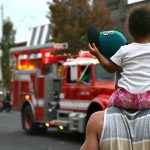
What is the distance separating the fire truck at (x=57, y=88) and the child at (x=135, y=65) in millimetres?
10249

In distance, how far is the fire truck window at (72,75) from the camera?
15503 millimetres

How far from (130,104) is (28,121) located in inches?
613

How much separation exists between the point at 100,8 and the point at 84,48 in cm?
242

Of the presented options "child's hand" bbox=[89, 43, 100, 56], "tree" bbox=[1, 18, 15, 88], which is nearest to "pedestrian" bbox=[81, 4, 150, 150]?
"child's hand" bbox=[89, 43, 100, 56]

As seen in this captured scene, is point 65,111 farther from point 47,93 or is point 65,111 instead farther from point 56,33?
point 56,33

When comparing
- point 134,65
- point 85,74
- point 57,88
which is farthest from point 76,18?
point 134,65

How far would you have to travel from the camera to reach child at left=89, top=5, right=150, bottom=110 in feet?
10.2

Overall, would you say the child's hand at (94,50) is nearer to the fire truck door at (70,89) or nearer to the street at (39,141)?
the street at (39,141)

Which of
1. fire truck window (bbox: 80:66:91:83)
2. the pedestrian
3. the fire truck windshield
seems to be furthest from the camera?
fire truck window (bbox: 80:66:91:83)

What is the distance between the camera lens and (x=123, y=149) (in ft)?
10.1

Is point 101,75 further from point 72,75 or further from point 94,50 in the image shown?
point 94,50

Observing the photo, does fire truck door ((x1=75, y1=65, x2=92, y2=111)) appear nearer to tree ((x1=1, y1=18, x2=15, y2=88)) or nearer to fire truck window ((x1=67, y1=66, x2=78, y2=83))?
fire truck window ((x1=67, y1=66, x2=78, y2=83))

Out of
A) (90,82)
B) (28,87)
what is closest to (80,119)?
(90,82)

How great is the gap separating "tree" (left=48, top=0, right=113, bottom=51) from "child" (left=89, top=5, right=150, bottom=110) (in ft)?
84.7
